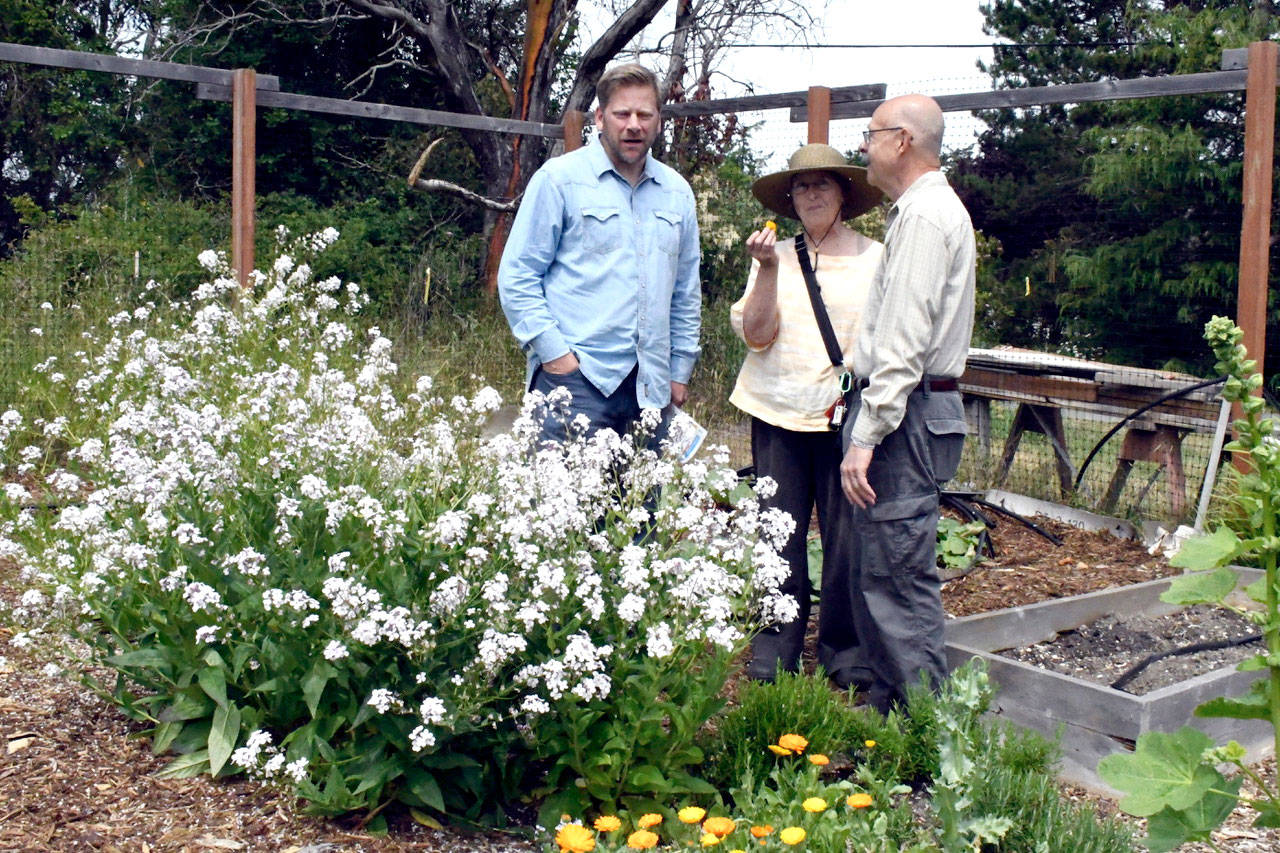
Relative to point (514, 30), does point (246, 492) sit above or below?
below

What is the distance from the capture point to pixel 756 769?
334 cm

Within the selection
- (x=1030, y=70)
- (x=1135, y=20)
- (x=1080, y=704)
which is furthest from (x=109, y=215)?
(x=1030, y=70)

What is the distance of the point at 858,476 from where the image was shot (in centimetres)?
370

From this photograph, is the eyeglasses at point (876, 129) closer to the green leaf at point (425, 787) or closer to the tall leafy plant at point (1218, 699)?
the tall leafy plant at point (1218, 699)

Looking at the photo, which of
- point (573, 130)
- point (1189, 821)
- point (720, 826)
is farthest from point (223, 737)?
point (573, 130)

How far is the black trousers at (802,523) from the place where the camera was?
14.3 feet

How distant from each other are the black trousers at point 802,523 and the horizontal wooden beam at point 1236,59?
3553 mm

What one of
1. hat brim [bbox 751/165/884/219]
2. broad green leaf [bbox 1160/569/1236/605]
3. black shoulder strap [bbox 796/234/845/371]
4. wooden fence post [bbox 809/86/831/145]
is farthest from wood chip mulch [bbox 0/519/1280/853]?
wooden fence post [bbox 809/86/831/145]

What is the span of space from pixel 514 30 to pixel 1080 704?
1756 cm

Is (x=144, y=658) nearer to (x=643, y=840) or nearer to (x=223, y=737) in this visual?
(x=223, y=737)

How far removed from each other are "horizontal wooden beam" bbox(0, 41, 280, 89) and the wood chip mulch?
439 cm

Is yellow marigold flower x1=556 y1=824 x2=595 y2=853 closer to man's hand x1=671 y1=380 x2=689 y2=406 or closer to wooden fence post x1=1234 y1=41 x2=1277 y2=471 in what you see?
man's hand x1=671 y1=380 x2=689 y2=406

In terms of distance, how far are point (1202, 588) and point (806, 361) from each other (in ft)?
6.55

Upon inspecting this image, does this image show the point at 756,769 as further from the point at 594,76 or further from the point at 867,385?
the point at 594,76
